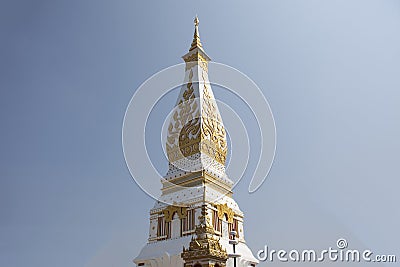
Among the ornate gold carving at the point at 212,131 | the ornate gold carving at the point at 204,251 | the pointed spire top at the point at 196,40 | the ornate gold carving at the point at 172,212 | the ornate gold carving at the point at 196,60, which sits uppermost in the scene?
the pointed spire top at the point at 196,40

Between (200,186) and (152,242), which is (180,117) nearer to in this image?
(200,186)

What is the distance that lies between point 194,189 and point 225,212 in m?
1.72

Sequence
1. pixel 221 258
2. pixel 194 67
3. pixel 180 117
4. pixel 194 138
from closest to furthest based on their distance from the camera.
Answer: pixel 221 258 → pixel 194 138 → pixel 180 117 → pixel 194 67

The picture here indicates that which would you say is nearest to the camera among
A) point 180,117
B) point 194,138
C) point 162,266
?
point 162,266

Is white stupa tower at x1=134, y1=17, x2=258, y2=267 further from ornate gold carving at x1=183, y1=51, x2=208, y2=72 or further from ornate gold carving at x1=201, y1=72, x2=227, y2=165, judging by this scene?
ornate gold carving at x1=183, y1=51, x2=208, y2=72

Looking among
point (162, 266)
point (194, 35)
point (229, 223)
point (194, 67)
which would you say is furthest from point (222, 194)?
point (194, 35)

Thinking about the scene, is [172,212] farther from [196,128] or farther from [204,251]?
[204,251]

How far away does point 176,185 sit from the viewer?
17828mm

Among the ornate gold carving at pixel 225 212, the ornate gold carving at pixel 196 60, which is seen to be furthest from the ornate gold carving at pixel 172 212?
the ornate gold carving at pixel 196 60

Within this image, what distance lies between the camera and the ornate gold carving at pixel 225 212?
16.8m

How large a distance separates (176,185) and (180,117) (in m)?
3.69

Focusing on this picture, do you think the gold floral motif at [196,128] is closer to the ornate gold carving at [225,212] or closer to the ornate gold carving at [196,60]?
the ornate gold carving at [196,60]

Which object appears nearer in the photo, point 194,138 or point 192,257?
point 192,257

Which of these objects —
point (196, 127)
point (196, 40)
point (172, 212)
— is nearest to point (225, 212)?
point (172, 212)
